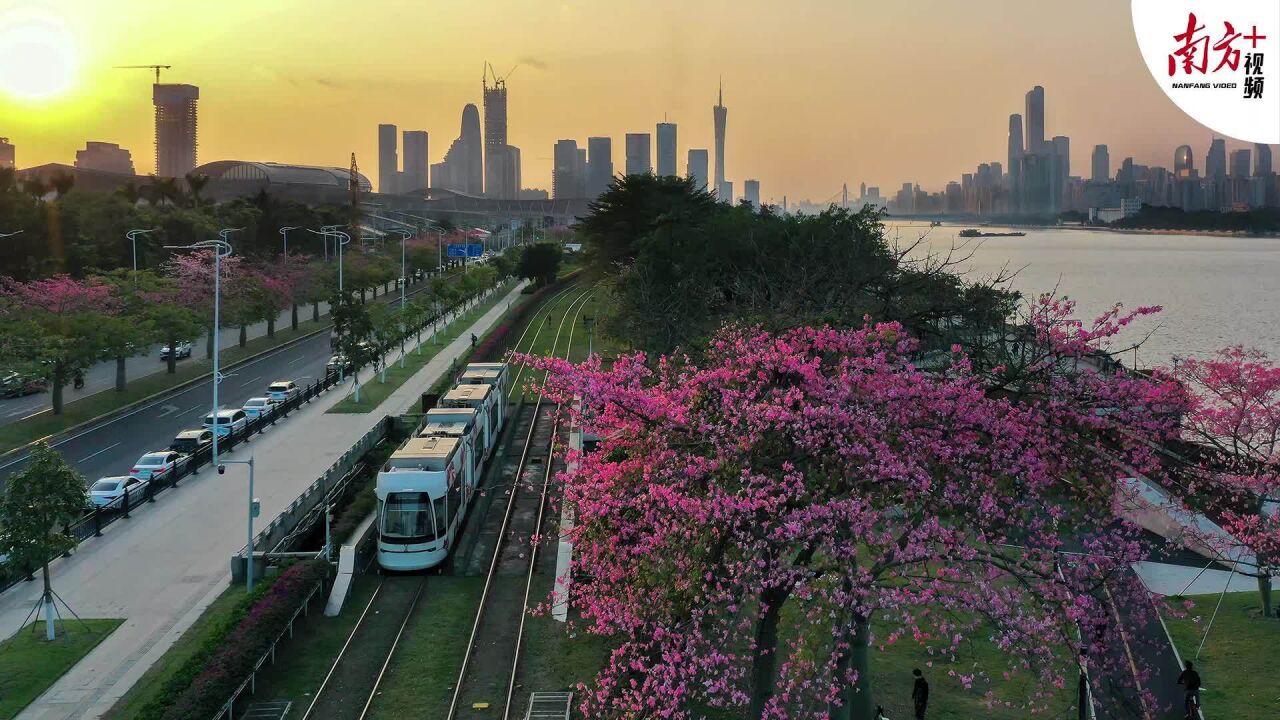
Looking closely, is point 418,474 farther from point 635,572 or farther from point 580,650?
point 635,572

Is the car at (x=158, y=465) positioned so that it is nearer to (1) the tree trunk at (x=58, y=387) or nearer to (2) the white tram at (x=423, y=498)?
(2) the white tram at (x=423, y=498)

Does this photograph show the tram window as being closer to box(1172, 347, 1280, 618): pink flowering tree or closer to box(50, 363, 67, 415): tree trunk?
box(1172, 347, 1280, 618): pink flowering tree

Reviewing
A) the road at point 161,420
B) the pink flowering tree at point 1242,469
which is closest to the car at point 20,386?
the road at point 161,420

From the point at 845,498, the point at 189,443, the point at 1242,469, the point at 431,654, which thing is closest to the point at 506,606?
the point at 431,654

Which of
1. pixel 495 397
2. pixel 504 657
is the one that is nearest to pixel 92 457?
pixel 495 397

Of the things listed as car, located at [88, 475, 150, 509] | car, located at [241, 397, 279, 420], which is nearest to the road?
car, located at [241, 397, 279, 420]

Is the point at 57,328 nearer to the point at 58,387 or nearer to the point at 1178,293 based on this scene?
the point at 58,387
